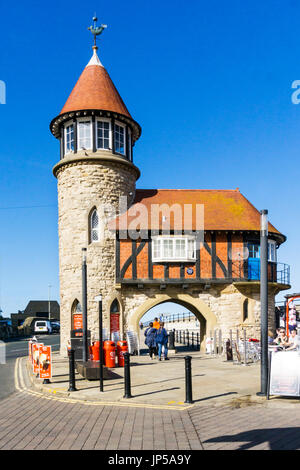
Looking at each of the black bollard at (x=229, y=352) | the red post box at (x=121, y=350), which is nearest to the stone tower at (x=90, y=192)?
the red post box at (x=121, y=350)

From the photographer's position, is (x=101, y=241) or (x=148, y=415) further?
(x=101, y=241)

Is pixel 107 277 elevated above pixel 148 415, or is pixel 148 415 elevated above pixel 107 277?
pixel 107 277

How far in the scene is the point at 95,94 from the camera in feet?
75.2

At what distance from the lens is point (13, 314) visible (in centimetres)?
7994

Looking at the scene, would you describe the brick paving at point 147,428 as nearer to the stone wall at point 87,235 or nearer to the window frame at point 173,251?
the stone wall at point 87,235

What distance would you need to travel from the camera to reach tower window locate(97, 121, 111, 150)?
22.3m

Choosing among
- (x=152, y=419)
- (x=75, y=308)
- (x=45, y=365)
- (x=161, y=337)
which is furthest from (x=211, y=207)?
(x=152, y=419)

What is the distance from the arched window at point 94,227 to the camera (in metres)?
22.1

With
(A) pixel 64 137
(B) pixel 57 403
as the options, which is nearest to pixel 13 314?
(A) pixel 64 137

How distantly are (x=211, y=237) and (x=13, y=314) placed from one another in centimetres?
6563

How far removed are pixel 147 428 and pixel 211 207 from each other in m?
17.6

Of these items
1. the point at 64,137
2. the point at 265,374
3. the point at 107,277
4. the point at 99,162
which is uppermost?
the point at 64,137

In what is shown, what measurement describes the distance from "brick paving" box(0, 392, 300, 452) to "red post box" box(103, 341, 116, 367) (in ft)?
18.5
